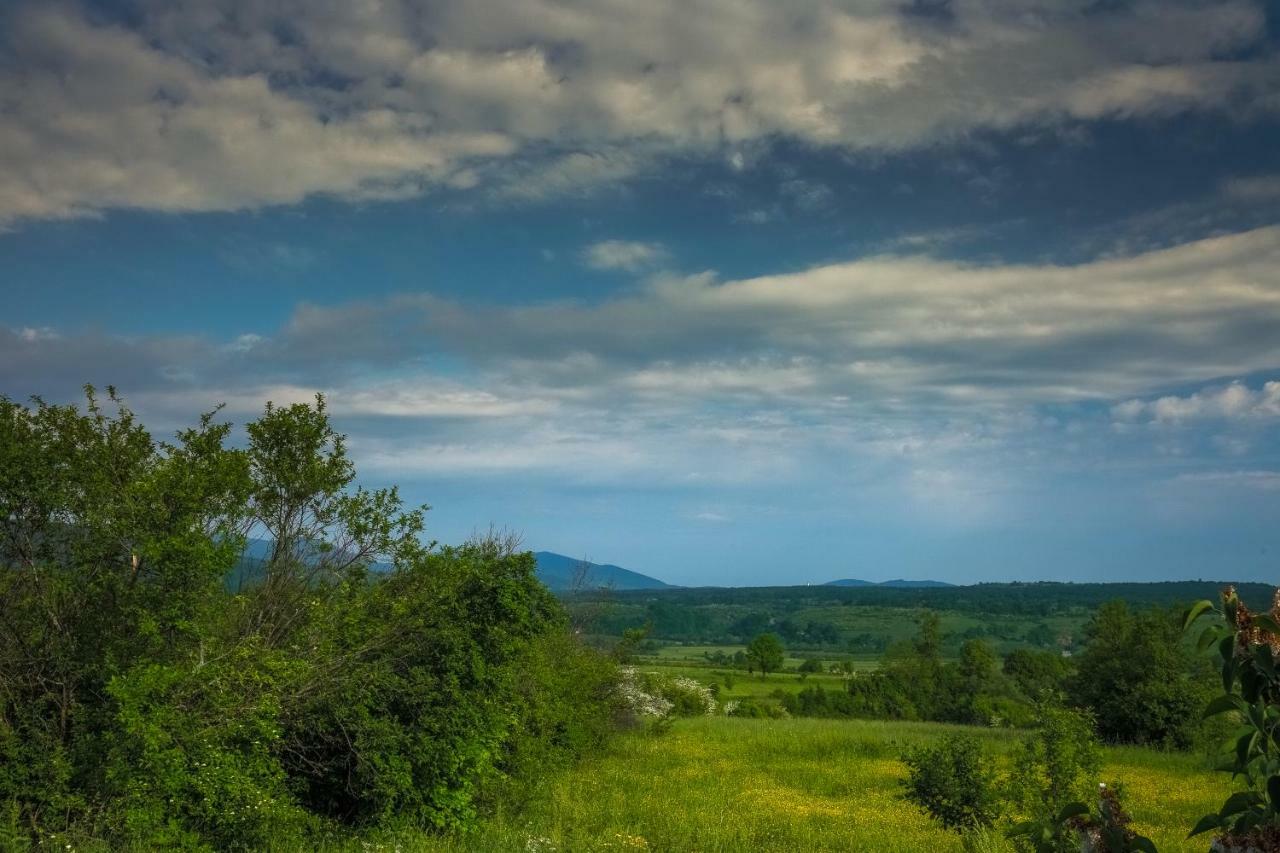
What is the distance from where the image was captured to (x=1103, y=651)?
38.8m

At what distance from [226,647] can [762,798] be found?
14.5m

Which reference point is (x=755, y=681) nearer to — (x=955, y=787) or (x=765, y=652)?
(x=765, y=652)

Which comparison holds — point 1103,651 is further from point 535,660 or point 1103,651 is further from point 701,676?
point 701,676

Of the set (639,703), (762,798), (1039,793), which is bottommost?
(639,703)

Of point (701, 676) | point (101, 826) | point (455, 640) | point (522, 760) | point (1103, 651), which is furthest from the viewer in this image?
point (701, 676)

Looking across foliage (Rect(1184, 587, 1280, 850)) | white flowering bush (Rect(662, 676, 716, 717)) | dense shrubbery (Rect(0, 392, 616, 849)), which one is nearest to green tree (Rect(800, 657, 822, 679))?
white flowering bush (Rect(662, 676, 716, 717))

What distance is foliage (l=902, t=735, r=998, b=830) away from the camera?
16.4m

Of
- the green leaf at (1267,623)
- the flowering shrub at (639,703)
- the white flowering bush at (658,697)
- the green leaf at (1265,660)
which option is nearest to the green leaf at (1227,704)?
the green leaf at (1265,660)

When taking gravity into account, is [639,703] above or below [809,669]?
above

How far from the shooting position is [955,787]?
54.0 ft

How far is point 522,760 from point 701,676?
224ft

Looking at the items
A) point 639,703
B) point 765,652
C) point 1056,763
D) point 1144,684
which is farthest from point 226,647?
point 765,652

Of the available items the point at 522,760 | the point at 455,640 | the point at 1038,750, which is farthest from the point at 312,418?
the point at 1038,750

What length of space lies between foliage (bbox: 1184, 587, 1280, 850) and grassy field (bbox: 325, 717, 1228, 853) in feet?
37.8
